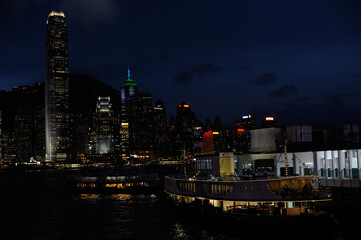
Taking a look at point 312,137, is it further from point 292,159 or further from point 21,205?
point 21,205

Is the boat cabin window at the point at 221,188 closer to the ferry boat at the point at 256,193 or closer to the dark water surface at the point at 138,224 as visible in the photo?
the ferry boat at the point at 256,193

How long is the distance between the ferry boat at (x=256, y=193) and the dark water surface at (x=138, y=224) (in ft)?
5.51

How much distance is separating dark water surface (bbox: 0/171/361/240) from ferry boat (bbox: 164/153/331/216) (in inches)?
66.2

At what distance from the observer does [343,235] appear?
41250 millimetres

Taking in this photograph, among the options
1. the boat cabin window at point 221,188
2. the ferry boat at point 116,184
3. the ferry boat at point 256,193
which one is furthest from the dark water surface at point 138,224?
the ferry boat at point 116,184

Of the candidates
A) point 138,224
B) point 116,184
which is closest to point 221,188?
point 138,224

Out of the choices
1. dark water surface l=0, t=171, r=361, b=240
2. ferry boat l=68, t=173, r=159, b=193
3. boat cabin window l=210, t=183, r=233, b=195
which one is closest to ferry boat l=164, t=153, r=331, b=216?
boat cabin window l=210, t=183, r=233, b=195

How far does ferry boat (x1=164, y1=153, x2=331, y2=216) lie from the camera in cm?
3953

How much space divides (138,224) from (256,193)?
21.7m

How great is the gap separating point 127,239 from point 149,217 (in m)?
15.3

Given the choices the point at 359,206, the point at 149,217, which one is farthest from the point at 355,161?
the point at 149,217

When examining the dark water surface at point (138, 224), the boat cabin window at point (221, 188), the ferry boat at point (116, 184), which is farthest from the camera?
the ferry boat at point (116, 184)

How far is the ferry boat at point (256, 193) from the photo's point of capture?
130 feet

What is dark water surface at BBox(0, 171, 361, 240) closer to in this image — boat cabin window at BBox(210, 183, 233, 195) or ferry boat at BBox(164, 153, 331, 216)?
ferry boat at BBox(164, 153, 331, 216)
